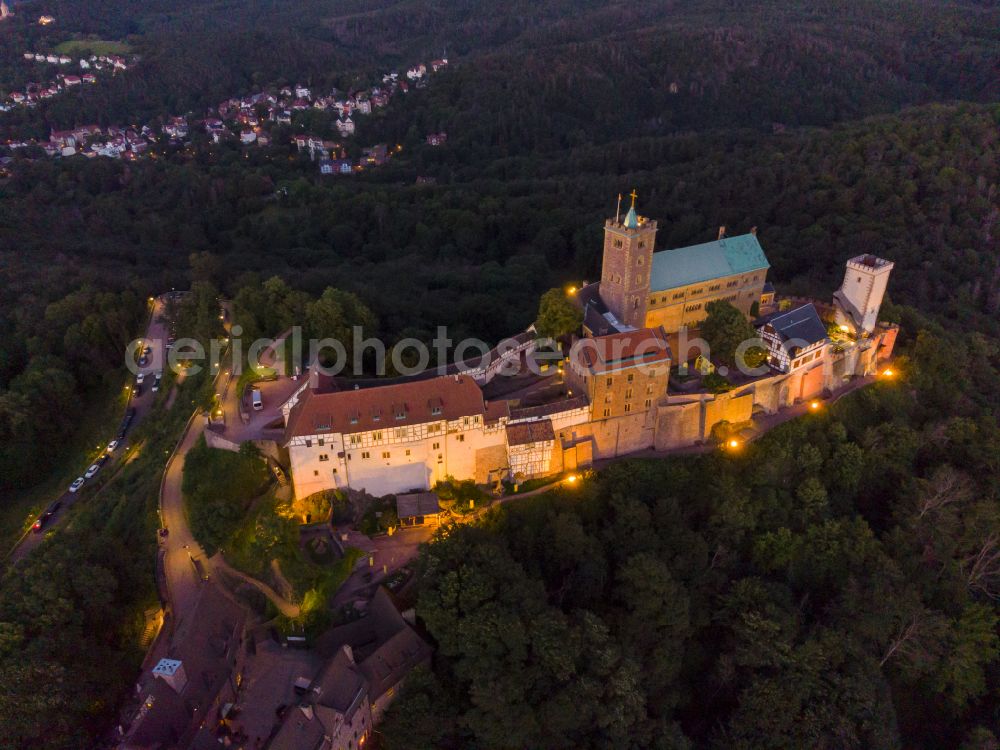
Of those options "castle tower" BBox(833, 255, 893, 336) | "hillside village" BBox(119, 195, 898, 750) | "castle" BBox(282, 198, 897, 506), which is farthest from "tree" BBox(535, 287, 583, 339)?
"castle tower" BBox(833, 255, 893, 336)

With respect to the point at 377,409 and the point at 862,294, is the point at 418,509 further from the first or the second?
the point at 862,294

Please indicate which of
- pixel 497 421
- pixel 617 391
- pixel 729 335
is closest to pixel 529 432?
pixel 497 421

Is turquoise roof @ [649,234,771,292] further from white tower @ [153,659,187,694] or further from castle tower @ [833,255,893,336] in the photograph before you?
white tower @ [153,659,187,694]

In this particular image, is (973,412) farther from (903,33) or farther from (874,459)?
(903,33)

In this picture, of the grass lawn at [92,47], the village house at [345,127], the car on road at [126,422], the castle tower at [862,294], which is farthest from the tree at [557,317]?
the grass lawn at [92,47]

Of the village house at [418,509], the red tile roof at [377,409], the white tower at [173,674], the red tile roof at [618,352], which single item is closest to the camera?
the white tower at [173,674]

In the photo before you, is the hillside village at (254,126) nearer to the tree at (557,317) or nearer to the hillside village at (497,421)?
the tree at (557,317)

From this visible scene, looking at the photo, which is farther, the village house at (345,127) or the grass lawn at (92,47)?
the grass lawn at (92,47)
